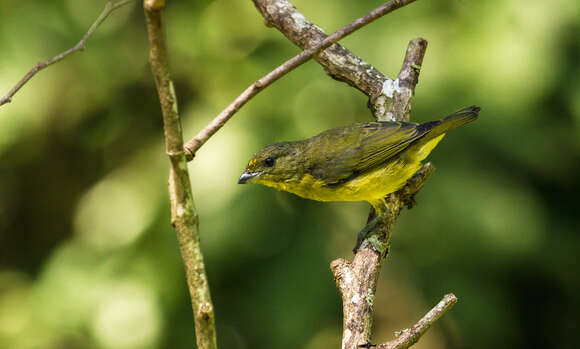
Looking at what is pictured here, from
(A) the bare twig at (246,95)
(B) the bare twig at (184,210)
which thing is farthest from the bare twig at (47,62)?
(B) the bare twig at (184,210)

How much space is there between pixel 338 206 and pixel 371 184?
0.43 m

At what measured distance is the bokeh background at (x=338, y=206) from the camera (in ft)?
11.2

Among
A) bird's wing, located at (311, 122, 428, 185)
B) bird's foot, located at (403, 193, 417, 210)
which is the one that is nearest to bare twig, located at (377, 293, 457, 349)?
bird's foot, located at (403, 193, 417, 210)

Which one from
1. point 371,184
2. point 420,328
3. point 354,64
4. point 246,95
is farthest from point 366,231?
point 246,95

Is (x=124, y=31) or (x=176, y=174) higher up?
(x=124, y=31)

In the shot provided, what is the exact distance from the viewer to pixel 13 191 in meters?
4.75

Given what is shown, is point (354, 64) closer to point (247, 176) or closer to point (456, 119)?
point (456, 119)

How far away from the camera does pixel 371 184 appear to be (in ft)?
10.7

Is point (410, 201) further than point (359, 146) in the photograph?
No

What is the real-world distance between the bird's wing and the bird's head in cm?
12

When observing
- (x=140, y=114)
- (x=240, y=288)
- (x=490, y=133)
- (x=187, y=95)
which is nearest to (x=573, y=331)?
(x=490, y=133)

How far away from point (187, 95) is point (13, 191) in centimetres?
183

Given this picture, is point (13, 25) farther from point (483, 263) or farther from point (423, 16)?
point (483, 263)

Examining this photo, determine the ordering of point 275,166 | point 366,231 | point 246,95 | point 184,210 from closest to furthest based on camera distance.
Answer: point 184,210 < point 246,95 < point 366,231 < point 275,166
